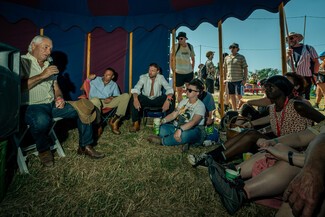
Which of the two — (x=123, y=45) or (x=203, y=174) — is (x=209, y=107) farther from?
(x=123, y=45)

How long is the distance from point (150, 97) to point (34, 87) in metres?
2.73

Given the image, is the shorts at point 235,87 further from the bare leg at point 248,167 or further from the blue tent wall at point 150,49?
the bare leg at point 248,167

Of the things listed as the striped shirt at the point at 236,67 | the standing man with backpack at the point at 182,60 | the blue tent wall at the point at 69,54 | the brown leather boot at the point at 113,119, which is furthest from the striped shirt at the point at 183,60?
the blue tent wall at the point at 69,54

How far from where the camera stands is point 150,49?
6.29 meters

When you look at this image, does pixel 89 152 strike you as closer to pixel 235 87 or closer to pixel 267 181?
pixel 267 181

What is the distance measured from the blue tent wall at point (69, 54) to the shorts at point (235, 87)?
527 centimetres

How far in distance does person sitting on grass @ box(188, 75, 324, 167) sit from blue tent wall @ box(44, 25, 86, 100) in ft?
16.0

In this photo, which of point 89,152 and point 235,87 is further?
point 235,87

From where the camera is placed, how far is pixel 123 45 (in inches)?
252

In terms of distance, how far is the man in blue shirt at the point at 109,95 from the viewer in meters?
4.69

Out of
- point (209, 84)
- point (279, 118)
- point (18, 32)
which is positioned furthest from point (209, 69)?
point (18, 32)

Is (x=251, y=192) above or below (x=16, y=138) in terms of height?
below

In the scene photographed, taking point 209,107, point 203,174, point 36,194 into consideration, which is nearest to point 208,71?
point 209,107

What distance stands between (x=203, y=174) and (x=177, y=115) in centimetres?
154
